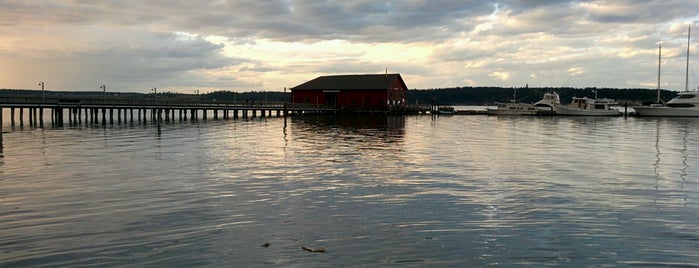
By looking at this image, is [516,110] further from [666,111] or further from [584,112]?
[666,111]

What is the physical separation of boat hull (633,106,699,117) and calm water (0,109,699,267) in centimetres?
7883

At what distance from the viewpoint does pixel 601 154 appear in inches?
1088

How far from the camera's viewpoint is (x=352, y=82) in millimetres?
102438

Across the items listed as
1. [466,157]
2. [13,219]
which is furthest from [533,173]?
[13,219]

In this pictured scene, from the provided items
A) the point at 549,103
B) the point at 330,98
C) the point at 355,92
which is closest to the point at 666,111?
the point at 549,103

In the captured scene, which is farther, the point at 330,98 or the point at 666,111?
the point at 330,98

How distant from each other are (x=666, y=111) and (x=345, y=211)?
9705 centimetres

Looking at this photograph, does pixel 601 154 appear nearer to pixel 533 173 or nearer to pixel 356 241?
pixel 533 173

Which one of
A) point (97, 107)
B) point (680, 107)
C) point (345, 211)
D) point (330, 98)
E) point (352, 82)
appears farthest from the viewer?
point (352, 82)

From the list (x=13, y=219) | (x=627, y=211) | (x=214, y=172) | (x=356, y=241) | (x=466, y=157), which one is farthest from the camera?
(x=466, y=157)

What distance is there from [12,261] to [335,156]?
691 inches

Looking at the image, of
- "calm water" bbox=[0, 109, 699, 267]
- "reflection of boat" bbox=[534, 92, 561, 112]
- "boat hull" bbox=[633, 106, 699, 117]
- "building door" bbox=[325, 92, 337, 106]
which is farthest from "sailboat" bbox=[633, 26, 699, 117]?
"calm water" bbox=[0, 109, 699, 267]

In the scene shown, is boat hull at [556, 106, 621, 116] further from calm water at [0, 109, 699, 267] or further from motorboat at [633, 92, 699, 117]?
calm water at [0, 109, 699, 267]

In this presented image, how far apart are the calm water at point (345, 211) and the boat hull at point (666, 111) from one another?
78.8m
